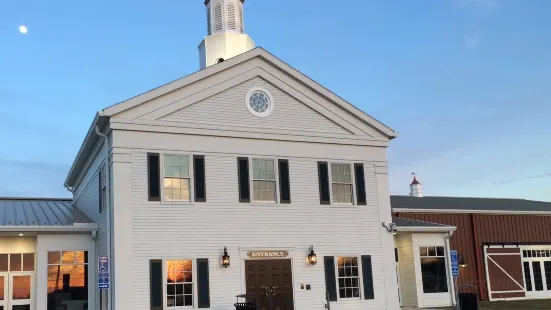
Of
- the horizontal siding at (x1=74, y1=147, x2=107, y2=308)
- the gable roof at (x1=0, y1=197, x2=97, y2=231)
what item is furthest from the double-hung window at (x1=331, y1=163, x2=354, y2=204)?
the gable roof at (x1=0, y1=197, x2=97, y2=231)

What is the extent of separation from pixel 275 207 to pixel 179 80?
5292mm

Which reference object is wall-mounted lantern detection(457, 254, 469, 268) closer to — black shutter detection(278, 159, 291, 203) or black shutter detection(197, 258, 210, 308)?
black shutter detection(278, 159, 291, 203)

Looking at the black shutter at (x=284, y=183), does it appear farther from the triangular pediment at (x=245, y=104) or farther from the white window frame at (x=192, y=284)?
the white window frame at (x=192, y=284)

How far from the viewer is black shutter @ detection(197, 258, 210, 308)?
19.8 m

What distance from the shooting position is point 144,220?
19.6 metres

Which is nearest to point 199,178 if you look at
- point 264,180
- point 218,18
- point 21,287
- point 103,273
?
point 264,180

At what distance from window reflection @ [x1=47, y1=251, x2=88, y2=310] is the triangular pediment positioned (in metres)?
5.25

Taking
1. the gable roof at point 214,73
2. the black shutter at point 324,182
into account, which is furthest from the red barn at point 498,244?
the black shutter at point 324,182

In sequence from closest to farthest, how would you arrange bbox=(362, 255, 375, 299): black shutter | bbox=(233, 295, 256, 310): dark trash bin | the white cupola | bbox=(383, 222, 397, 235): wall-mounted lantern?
bbox=(233, 295, 256, 310): dark trash bin → bbox=(362, 255, 375, 299): black shutter → bbox=(383, 222, 397, 235): wall-mounted lantern → the white cupola

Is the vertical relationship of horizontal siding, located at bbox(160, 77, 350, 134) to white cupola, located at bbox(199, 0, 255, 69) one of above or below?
below

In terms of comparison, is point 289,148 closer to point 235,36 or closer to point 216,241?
point 216,241

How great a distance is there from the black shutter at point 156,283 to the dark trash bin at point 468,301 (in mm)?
9599

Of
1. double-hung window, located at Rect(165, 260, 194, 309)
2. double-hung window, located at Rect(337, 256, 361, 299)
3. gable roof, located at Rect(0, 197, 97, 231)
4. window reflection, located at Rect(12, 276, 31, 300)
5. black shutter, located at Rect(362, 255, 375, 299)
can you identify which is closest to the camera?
double-hung window, located at Rect(165, 260, 194, 309)

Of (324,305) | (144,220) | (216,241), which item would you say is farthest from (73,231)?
(324,305)
